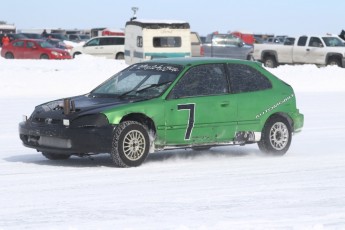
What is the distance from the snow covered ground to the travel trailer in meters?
22.7

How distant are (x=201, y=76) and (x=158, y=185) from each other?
2504mm

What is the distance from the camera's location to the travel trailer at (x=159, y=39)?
3766 centimetres

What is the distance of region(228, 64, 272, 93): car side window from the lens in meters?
11.9

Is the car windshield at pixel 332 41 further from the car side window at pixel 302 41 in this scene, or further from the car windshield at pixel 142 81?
the car windshield at pixel 142 81

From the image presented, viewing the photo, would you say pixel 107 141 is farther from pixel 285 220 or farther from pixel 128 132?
pixel 285 220

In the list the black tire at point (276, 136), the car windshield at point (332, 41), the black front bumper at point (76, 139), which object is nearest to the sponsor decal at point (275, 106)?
the black tire at point (276, 136)

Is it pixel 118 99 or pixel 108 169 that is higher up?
pixel 118 99

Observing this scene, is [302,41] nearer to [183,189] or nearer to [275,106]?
[275,106]

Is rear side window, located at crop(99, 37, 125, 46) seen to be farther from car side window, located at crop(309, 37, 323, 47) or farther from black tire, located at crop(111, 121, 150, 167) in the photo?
black tire, located at crop(111, 121, 150, 167)

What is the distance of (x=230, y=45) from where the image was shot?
1884 inches

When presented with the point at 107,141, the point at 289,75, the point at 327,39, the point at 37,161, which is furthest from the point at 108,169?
the point at 327,39

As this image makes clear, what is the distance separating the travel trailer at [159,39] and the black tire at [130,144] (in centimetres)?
2666

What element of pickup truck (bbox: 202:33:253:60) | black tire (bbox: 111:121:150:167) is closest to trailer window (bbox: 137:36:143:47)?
pickup truck (bbox: 202:33:253:60)

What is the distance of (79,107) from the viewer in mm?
10797
